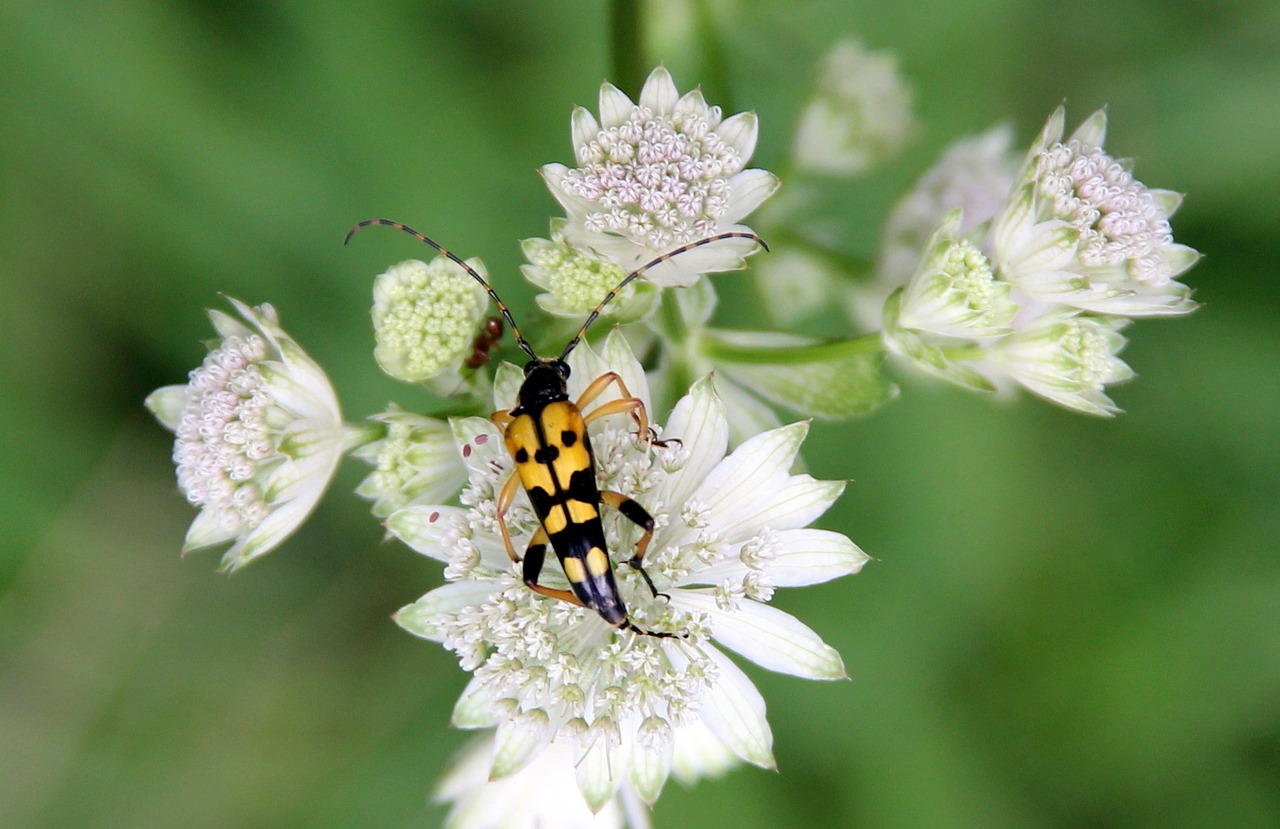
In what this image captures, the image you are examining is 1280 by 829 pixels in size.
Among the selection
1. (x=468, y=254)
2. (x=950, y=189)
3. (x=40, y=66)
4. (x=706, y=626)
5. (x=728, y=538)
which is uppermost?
(x=40, y=66)

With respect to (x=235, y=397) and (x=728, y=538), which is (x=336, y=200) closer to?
(x=235, y=397)

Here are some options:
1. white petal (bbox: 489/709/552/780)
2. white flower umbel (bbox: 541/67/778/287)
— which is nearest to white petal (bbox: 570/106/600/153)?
white flower umbel (bbox: 541/67/778/287)

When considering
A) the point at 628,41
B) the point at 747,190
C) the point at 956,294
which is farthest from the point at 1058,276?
the point at 628,41

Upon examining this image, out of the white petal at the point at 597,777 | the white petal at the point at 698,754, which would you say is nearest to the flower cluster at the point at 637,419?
the white petal at the point at 597,777

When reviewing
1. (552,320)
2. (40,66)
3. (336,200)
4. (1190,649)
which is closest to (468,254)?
(336,200)

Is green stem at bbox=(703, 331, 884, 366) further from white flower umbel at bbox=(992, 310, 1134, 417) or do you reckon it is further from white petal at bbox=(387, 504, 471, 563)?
white petal at bbox=(387, 504, 471, 563)
